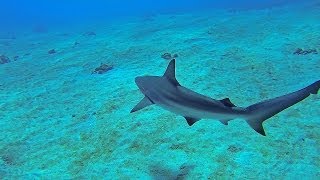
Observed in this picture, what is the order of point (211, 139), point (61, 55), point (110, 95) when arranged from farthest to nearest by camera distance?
point (61, 55)
point (110, 95)
point (211, 139)

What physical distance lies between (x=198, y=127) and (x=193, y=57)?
765 cm

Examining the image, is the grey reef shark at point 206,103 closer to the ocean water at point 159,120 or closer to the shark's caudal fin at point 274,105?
the shark's caudal fin at point 274,105

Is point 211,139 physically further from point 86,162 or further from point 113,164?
point 86,162

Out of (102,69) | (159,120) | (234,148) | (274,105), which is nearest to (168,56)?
(102,69)

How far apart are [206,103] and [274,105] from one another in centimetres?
84

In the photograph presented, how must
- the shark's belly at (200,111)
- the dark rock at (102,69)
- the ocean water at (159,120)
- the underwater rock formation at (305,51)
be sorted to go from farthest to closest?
the dark rock at (102,69), the underwater rock formation at (305,51), the ocean water at (159,120), the shark's belly at (200,111)

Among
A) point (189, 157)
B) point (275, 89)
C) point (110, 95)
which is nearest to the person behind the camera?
A: point (189, 157)

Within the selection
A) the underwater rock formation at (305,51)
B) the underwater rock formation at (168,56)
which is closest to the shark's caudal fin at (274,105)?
the underwater rock formation at (305,51)

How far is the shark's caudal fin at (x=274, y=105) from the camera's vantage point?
3.78 m

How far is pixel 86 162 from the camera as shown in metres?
7.23

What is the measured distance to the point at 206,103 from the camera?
13.6 ft

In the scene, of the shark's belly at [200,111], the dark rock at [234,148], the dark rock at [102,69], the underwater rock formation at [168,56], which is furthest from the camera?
the underwater rock formation at [168,56]

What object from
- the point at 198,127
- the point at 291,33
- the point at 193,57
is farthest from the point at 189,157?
the point at 291,33

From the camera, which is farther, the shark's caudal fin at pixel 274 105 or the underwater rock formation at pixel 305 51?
the underwater rock formation at pixel 305 51
